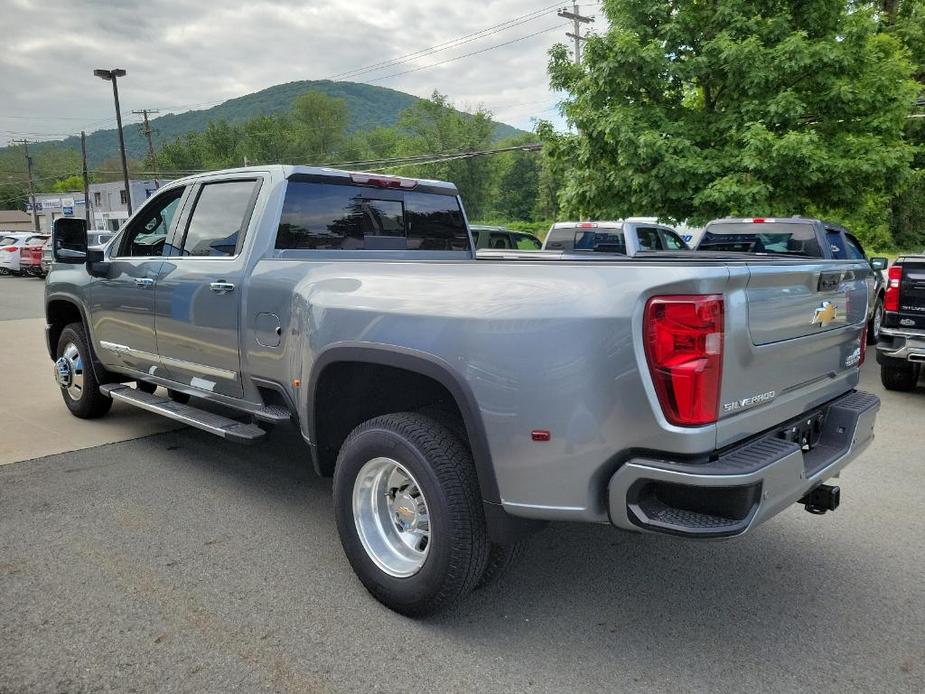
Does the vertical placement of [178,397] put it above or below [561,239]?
below

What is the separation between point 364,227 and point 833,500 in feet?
10.0

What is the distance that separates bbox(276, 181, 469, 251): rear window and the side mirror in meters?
2.02

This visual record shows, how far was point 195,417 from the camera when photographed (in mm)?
4340

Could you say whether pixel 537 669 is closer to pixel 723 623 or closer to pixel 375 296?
pixel 723 623

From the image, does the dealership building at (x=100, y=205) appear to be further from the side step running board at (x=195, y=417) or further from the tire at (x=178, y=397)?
the side step running board at (x=195, y=417)

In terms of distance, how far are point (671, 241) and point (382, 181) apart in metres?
10.1

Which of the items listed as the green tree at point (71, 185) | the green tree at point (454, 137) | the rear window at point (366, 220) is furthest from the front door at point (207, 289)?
the green tree at point (71, 185)

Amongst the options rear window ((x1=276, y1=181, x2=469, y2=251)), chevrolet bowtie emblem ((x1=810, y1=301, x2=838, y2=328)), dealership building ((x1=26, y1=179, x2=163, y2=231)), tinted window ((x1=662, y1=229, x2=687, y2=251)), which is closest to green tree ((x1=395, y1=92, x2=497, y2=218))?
dealership building ((x1=26, y1=179, x2=163, y2=231))

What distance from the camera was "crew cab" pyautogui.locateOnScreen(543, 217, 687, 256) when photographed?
11.0m

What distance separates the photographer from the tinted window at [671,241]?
13125 millimetres

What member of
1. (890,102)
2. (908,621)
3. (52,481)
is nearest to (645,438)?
(908,621)

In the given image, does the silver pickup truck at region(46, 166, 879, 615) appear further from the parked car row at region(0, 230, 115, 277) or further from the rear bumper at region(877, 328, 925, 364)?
the parked car row at region(0, 230, 115, 277)

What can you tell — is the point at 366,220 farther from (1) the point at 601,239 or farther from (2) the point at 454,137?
(2) the point at 454,137

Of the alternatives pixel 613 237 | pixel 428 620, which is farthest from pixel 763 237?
pixel 428 620
